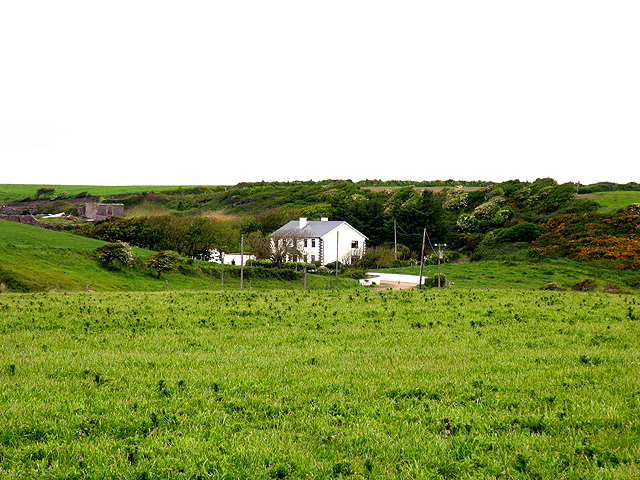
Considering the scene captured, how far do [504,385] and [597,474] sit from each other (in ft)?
11.4

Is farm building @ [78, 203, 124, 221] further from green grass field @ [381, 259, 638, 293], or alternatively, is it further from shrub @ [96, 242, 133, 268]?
green grass field @ [381, 259, 638, 293]

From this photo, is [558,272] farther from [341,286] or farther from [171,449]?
[171,449]

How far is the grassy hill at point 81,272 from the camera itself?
37812 mm

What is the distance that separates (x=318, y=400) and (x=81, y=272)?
41.6 meters

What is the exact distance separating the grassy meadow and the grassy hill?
2410 centimetres

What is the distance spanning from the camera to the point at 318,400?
27.3ft


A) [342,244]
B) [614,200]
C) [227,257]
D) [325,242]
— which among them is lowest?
[227,257]

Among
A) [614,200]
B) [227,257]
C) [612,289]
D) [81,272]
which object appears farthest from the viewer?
[614,200]

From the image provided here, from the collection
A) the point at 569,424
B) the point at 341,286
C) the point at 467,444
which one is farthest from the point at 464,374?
the point at 341,286

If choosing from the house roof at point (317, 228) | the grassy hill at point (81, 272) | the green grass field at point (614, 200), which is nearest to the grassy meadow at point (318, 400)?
the grassy hill at point (81, 272)

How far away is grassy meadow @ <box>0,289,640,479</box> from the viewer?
238 inches

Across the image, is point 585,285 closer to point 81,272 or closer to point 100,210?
point 81,272

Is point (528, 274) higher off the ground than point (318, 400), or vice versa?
point (318, 400)

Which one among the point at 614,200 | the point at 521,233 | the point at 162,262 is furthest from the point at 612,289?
the point at 614,200
